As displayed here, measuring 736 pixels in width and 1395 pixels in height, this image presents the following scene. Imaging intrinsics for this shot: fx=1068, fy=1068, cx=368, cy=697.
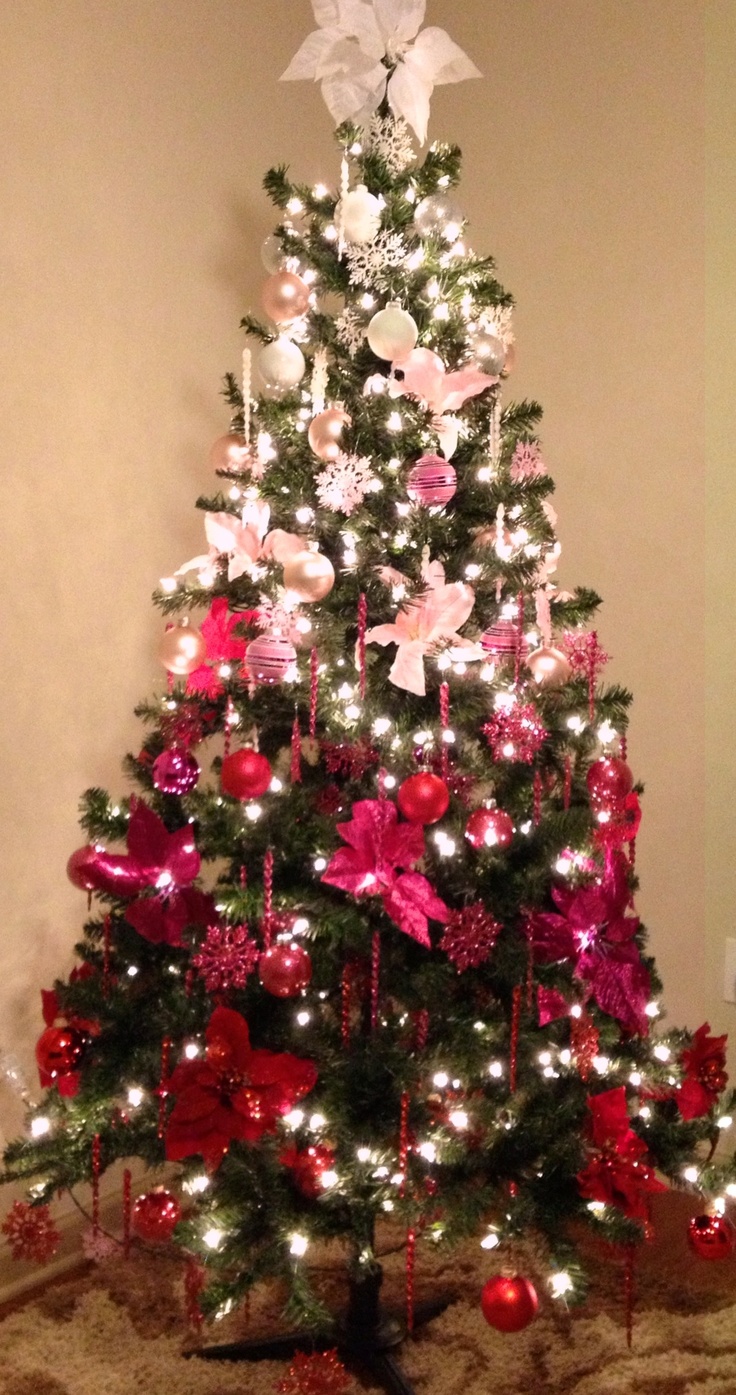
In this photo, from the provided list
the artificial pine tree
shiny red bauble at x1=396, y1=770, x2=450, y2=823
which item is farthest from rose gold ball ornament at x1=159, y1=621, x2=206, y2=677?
shiny red bauble at x1=396, y1=770, x2=450, y2=823

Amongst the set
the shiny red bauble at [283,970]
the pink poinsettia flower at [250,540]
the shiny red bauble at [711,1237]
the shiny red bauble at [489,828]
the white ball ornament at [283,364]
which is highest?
the white ball ornament at [283,364]

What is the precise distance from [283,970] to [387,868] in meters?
0.17

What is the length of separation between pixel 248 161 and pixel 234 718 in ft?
3.90

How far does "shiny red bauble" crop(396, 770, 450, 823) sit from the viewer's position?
1.22 meters

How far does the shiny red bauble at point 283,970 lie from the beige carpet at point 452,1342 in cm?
62

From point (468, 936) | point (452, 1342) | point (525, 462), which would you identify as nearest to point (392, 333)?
point (525, 462)

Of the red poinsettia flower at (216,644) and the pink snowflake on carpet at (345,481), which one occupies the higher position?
the pink snowflake on carpet at (345,481)

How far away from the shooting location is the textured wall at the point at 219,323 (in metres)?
1.67

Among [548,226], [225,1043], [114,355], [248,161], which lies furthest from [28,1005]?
[548,226]

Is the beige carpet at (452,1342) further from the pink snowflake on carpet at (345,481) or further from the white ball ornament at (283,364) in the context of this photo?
the white ball ornament at (283,364)

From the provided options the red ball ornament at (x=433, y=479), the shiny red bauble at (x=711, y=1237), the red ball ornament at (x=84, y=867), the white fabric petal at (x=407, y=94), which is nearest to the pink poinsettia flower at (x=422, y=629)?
the red ball ornament at (x=433, y=479)

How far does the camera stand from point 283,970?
1.22 metres

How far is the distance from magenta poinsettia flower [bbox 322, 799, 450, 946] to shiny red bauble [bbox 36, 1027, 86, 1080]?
43 cm

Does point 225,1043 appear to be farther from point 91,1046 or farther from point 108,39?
point 108,39
